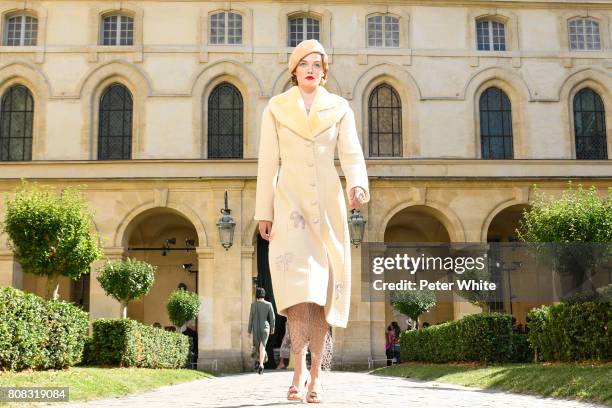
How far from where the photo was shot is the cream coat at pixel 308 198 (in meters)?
7.48

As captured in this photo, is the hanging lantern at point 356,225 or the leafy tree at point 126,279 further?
the hanging lantern at point 356,225

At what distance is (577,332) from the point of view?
14219 millimetres

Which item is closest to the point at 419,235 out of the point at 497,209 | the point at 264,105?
the point at 497,209

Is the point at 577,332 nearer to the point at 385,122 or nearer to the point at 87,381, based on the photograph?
the point at 87,381

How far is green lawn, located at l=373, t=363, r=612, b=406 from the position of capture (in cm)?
1038

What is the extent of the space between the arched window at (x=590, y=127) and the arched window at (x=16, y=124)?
2071cm

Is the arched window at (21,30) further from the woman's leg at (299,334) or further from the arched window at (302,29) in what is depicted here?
the woman's leg at (299,334)

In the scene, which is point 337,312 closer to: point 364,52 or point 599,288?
point 599,288

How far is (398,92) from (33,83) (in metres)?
13.8

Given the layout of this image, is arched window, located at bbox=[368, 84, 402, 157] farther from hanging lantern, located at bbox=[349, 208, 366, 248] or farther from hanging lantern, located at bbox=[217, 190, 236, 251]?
hanging lantern, located at bbox=[217, 190, 236, 251]

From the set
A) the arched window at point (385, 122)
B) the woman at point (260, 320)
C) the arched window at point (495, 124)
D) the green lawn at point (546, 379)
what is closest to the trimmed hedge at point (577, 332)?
the green lawn at point (546, 379)

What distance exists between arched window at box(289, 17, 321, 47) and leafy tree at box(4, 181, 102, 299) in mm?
15031

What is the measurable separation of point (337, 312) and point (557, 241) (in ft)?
40.8
